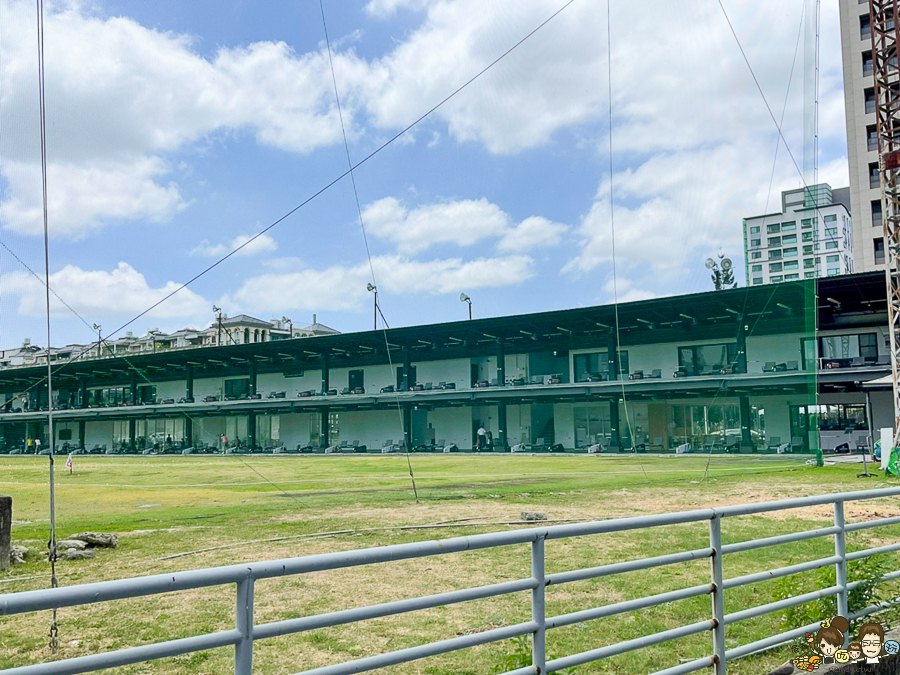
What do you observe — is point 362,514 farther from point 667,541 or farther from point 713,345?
point 713,345

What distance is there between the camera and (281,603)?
24.7 ft

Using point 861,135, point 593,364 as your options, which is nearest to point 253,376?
point 593,364

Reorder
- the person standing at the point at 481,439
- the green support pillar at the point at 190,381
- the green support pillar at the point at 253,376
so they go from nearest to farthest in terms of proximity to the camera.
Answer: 1. the person standing at the point at 481,439
2. the green support pillar at the point at 190,381
3. the green support pillar at the point at 253,376

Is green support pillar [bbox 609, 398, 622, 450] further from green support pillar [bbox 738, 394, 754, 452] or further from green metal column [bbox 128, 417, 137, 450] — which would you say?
green metal column [bbox 128, 417, 137, 450]

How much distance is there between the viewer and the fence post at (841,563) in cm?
485

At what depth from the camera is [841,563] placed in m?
4.89

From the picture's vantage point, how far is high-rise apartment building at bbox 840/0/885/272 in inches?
2243

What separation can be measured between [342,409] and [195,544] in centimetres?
4458

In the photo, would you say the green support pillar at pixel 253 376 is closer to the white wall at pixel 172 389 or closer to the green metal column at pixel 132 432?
the white wall at pixel 172 389

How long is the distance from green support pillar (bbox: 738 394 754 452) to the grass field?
10965 millimetres

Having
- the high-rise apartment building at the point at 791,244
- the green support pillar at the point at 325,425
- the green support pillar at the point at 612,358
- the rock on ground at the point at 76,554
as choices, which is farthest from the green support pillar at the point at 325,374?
the high-rise apartment building at the point at 791,244

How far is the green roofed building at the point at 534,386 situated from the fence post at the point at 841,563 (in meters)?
26.0

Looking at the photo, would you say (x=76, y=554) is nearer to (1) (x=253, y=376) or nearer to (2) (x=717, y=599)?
(2) (x=717, y=599)

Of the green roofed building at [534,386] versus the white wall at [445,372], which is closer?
the green roofed building at [534,386]
